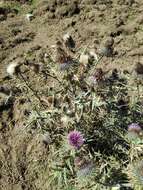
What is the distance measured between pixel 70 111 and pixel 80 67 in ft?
1.26

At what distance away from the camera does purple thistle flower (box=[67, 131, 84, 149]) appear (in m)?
4.10

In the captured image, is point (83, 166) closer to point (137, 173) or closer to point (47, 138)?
point (137, 173)

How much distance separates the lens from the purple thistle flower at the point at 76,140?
4098 millimetres

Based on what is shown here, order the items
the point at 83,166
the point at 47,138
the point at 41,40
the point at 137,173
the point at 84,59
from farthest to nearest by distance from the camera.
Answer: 1. the point at 41,40
2. the point at 47,138
3. the point at 84,59
4. the point at 83,166
5. the point at 137,173

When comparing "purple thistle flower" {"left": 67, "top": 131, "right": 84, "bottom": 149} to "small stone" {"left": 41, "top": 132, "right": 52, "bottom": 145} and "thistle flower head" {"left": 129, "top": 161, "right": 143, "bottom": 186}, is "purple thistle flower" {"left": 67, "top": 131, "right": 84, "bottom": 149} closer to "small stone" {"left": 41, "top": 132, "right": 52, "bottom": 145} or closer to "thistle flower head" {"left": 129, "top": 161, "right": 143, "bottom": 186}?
"thistle flower head" {"left": 129, "top": 161, "right": 143, "bottom": 186}

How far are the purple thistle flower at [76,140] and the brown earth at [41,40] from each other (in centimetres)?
90

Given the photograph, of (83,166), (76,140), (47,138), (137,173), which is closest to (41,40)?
(47,138)

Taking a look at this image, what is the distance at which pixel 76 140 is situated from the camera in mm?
4113

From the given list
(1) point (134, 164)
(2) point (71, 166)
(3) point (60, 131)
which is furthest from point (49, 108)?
(1) point (134, 164)

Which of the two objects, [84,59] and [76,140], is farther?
[84,59]

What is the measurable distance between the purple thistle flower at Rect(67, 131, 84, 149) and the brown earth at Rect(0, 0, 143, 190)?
0.90m

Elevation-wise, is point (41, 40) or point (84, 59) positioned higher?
point (84, 59)

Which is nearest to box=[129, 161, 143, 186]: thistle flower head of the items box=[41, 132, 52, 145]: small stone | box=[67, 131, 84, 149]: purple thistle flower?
box=[67, 131, 84, 149]: purple thistle flower

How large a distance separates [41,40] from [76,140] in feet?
9.22
